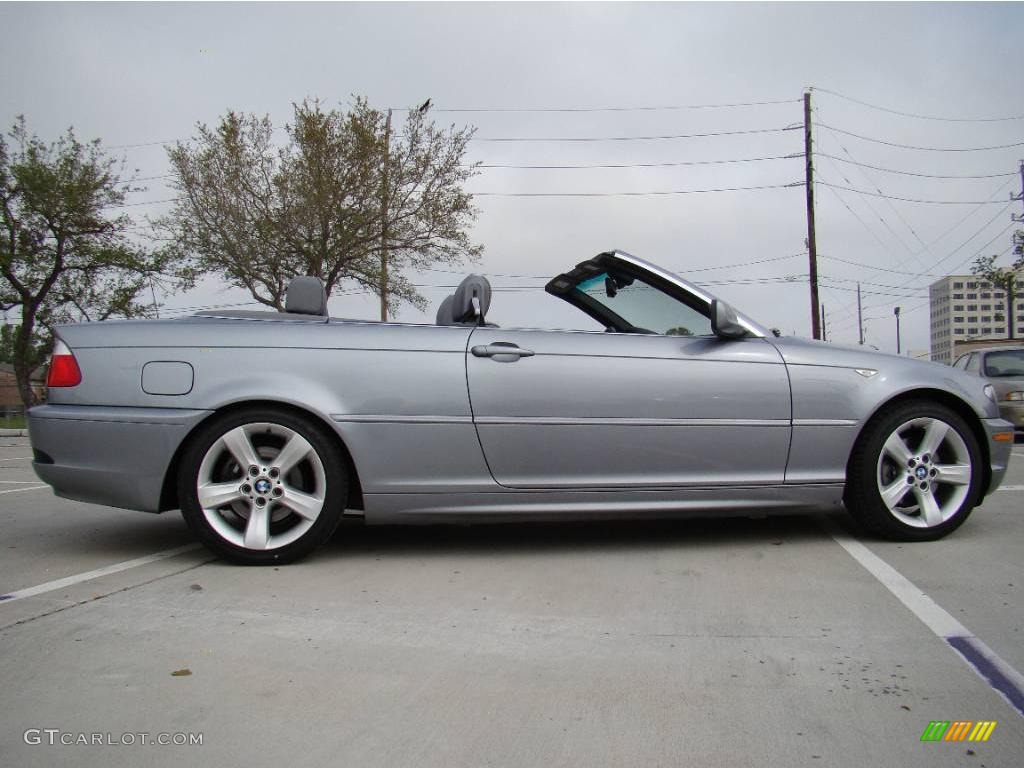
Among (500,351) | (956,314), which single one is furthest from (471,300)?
(956,314)

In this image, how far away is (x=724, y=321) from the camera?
4.03m

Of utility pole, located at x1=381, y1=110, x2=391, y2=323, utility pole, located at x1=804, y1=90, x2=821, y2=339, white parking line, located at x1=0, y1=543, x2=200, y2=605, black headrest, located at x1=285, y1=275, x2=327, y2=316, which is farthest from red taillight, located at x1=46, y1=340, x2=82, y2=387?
utility pole, located at x1=804, y1=90, x2=821, y2=339

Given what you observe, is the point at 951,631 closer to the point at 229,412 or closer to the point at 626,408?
the point at 626,408

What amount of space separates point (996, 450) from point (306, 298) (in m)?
3.52

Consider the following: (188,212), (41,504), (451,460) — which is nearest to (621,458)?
(451,460)

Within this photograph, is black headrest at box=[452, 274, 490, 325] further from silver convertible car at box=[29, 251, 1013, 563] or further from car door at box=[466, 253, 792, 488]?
car door at box=[466, 253, 792, 488]

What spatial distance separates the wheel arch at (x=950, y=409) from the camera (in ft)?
13.6

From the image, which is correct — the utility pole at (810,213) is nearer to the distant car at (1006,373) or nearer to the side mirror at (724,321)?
the distant car at (1006,373)

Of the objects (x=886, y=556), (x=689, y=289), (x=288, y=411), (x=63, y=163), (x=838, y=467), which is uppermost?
(x=63, y=163)

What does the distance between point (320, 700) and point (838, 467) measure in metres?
2.78

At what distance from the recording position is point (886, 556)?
13.0ft

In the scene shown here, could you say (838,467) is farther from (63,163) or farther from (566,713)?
(63,163)

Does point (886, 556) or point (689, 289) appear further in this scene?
point (689, 289)

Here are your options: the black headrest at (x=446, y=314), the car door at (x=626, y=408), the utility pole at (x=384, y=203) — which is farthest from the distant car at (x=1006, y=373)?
the utility pole at (x=384, y=203)
